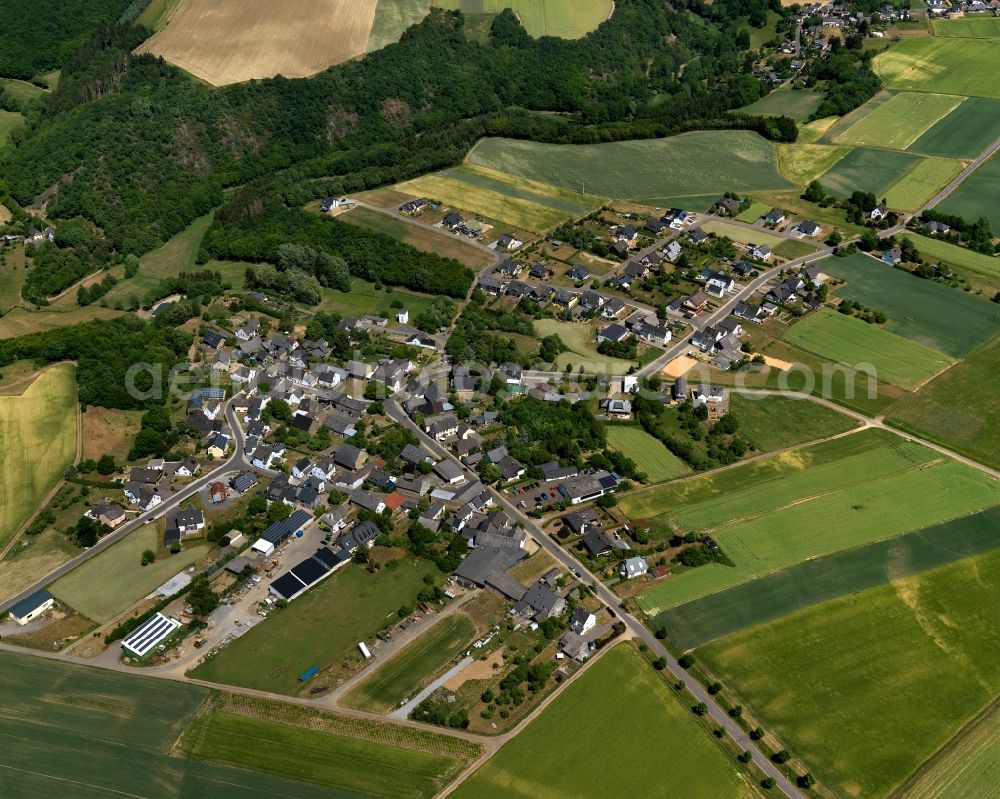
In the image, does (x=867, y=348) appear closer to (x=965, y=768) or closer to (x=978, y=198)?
(x=978, y=198)

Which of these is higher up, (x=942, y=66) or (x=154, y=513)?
(x=942, y=66)

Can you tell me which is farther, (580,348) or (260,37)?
(260,37)

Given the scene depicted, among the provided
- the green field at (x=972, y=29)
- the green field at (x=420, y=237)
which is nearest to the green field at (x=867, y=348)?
the green field at (x=420, y=237)

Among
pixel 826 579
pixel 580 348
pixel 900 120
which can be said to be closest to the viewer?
pixel 826 579

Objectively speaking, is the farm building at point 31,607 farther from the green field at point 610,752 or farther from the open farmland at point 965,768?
the open farmland at point 965,768

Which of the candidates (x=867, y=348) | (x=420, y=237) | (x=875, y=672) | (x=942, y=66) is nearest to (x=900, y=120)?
(x=942, y=66)

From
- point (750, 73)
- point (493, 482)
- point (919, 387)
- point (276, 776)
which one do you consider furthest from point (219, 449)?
point (750, 73)
